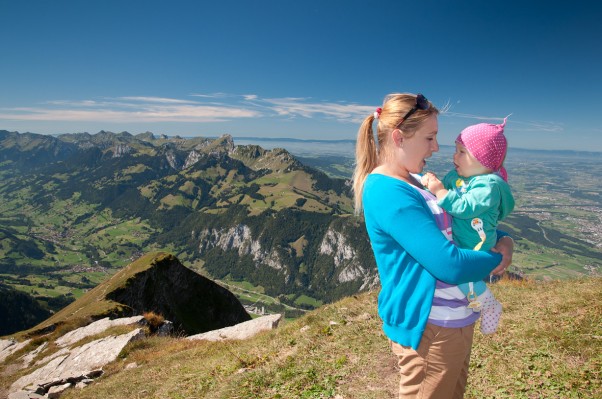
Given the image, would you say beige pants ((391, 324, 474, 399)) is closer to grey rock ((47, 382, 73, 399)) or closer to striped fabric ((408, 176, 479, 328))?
striped fabric ((408, 176, 479, 328))

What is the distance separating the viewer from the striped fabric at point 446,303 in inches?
158

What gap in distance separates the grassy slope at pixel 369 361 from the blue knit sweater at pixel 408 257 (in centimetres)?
568

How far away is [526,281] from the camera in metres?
16.0

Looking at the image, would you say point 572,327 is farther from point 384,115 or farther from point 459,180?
point 384,115

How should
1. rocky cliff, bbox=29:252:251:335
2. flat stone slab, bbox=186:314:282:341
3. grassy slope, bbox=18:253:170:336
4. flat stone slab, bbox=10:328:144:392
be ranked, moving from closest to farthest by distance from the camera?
flat stone slab, bbox=186:314:282:341 → flat stone slab, bbox=10:328:144:392 → grassy slope, bbox=18:253:170:336 → rocky cliff, bbox=29:252:251:335

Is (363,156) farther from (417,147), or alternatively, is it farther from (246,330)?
(246,330)

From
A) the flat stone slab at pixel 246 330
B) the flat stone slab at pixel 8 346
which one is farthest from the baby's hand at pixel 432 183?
the flat stone slab at pixel 8 346

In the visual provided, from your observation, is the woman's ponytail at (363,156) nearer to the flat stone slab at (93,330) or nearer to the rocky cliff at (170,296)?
the flat stone slab at (93,330)

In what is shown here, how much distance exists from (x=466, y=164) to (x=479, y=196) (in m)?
0.68

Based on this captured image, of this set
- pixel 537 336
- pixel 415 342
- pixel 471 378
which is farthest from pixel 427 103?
pixel 537 336

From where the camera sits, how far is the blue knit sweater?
11.8ft

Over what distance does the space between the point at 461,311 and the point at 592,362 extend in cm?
686

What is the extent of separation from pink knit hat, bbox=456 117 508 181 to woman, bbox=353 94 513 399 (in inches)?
23.3

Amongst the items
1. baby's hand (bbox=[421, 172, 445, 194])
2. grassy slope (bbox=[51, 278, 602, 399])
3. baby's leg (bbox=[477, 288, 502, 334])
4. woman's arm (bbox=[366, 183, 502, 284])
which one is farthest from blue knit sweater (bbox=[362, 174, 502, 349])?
grassy slope (bbox=[51, 278, 602, 399])
